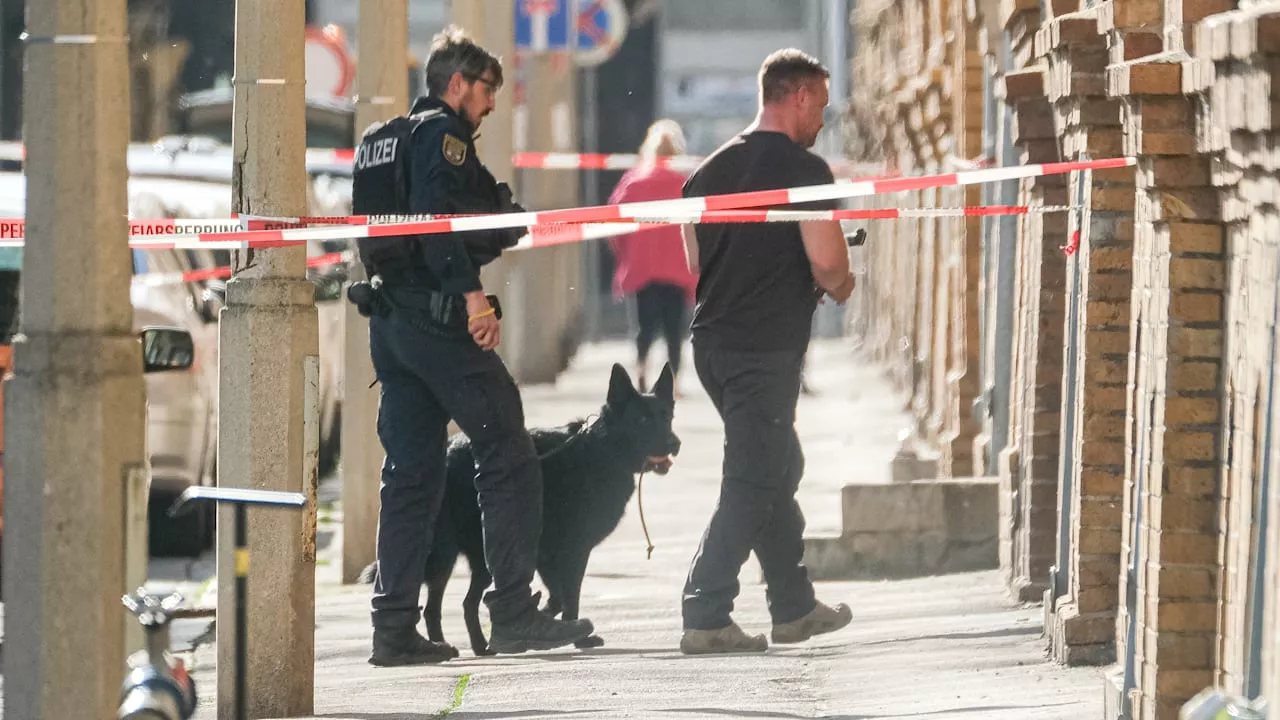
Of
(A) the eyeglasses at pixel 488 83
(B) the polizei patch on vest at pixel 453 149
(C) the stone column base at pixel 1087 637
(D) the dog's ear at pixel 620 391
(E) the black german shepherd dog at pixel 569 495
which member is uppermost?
(A) the eyeglasses at pixel 488 83

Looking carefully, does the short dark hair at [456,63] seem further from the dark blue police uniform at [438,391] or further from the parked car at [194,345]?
the parked car at [194,345]

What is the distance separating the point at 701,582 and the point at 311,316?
1893 mm

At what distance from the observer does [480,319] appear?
7664 millimetres

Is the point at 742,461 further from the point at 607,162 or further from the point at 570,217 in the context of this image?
the point at 607,162

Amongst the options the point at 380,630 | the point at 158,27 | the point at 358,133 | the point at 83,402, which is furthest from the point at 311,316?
the point at 158,27

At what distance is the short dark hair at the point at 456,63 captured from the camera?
789cm

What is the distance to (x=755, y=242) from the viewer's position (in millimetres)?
8164

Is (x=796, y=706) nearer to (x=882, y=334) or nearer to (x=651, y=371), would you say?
(x=651, y=371)

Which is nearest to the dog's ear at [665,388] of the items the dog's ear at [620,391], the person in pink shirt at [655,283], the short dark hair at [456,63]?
the dog's ear at [620,391]

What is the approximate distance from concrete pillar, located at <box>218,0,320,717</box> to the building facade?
83.1 inches

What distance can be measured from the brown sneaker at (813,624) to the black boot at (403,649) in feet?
3.57

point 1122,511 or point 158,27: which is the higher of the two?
point 158,27

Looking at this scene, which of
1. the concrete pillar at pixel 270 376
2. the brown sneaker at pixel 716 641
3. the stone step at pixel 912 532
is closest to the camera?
the concrete pillar at pixel 270 376

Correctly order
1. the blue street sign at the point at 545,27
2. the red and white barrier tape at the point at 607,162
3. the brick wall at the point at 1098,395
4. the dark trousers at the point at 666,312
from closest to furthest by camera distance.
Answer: the brick wall at the point at 1098,395, the red and white barrier tape at the point at 607,162, the dark trousers at the point at 666,312, the blue street sign at the point at 545,27
